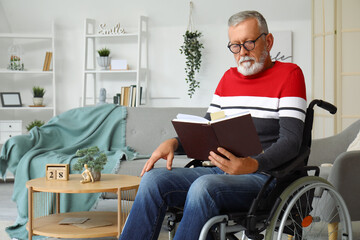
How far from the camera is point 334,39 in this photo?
4.83 meters

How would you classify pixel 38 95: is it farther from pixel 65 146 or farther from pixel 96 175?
pixel 96 175

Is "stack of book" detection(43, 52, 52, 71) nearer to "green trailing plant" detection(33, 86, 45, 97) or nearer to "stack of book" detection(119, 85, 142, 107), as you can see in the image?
Answer: "green trailing plant" detection(33, 86, 45, 97)

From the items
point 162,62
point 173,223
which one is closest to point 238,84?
point 173,223

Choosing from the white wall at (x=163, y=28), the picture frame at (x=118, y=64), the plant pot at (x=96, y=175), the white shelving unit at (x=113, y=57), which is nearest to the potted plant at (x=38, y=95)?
the white wall at (x=163, y=28)

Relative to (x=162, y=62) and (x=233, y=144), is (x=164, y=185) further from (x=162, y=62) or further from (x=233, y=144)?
(x=162, y=62)

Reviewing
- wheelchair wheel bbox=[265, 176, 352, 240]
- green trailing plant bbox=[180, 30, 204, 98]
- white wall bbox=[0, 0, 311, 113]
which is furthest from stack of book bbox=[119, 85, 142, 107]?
wheelchair wheel bbox=[265, 176, 352, 240]

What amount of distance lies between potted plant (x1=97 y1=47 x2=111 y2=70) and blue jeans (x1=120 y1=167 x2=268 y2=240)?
3.96 m

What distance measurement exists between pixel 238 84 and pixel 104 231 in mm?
1161

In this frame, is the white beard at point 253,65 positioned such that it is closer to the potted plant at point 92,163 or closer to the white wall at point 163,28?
the potted plant at point 92,163

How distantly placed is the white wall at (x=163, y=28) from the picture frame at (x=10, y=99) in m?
0.47

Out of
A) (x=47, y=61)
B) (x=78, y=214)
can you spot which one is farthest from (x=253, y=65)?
(x=47, y=61)

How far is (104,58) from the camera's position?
575 centimetres

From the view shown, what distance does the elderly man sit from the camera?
170 centimetres

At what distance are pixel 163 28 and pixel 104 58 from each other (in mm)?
746
